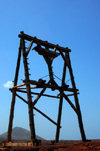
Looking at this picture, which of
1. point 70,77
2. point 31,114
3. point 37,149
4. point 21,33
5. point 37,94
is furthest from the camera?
point 70,77

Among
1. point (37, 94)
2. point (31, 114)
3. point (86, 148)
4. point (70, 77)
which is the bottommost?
point (86, 148)

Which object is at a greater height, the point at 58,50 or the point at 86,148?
the point at 58,50

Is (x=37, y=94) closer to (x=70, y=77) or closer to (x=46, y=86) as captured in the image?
(x=46, y=86)

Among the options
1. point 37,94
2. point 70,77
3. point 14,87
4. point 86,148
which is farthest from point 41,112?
point 86,148

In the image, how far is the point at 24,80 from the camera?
441 inches

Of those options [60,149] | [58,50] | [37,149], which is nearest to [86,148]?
[60,149]

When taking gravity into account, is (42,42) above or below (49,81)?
above

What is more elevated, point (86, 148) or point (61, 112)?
point (61, 112)

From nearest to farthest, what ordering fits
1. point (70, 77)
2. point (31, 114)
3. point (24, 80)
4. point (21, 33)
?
point (31, 114) < point (24, 80) < point (21, 33) < point (70, 77)

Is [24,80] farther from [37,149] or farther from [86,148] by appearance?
[86,148]

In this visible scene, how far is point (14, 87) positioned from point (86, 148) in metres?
6.44

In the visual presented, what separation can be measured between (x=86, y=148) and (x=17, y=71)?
6935 millimetres

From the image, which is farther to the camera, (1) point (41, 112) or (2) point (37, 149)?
(1) point (41, 112)

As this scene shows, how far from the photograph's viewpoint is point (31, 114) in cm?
1034
